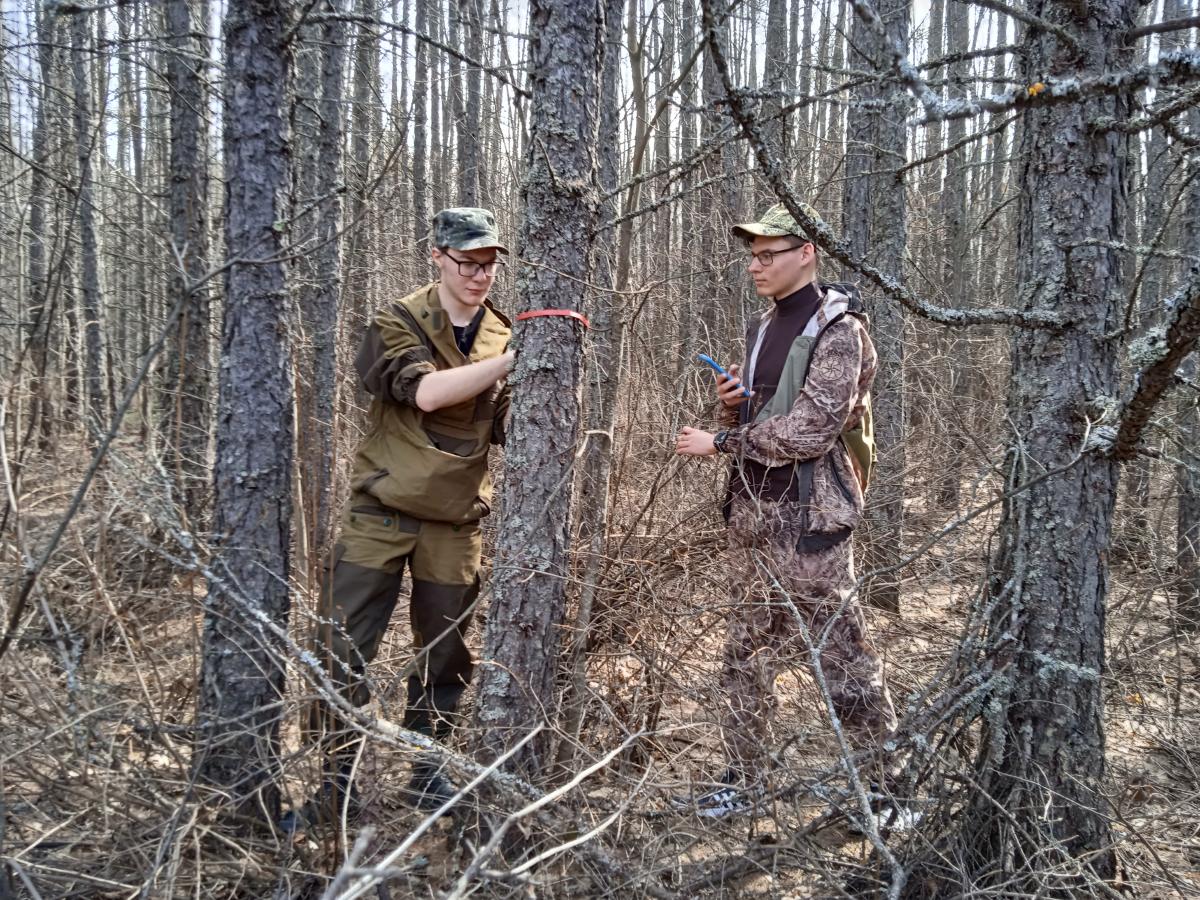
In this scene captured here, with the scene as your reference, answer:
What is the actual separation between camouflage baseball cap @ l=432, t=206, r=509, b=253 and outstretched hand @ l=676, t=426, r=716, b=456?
3.21 ft

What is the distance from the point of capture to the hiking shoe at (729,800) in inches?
90.4

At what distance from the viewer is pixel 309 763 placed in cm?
226

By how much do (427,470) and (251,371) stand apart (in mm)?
682

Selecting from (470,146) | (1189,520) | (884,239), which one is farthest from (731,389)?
(470,146)

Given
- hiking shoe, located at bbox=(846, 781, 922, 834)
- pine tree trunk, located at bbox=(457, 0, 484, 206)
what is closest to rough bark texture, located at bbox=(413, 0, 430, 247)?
pine tree trunk, located at bbox=(457, 0, 484, 206)

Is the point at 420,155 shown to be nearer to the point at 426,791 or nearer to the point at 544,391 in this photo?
the point at 544,391

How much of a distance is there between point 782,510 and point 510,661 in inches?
46.0

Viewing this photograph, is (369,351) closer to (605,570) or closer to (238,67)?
(238,67)

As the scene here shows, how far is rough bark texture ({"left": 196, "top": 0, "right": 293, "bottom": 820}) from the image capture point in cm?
268

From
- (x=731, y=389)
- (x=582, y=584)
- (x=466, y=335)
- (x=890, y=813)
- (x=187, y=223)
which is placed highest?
(x=187, y=223)

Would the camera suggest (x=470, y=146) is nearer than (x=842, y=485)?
No

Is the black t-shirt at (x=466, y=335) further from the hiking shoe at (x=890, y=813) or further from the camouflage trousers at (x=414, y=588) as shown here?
the hiking shoe at (x=890, y=813)

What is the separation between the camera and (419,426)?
305cm

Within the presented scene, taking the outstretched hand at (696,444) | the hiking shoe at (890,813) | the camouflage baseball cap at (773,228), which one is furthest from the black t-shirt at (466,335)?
the hiking shoe at (890,813)
